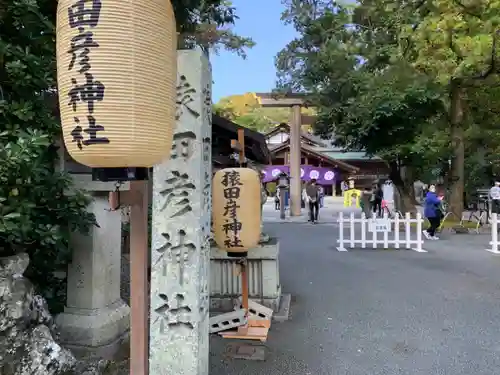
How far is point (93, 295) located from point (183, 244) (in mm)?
1571

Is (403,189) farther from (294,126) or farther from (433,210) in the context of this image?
(433,210)

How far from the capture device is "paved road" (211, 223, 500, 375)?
4.45 meters

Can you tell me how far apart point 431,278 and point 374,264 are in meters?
1.53

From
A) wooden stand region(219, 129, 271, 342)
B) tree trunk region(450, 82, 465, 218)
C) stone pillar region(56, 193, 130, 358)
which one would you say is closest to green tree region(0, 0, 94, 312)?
stone pillar region(56, 193, 130, 358)

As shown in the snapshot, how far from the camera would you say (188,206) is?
11.0 ft

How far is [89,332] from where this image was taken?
4.25 m

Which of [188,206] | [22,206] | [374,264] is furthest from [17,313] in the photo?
[374,264]

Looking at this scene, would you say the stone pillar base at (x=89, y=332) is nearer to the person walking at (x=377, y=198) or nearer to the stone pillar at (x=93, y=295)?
the stone pillar at (x=93, y=295)

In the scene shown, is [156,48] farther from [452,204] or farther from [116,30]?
[452,204]

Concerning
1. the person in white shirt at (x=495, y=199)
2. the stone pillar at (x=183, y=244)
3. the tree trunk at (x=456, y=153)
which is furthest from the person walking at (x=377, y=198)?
the stone pillar at (x=183, y=244)

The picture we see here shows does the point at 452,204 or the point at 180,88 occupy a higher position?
the point at 180,88

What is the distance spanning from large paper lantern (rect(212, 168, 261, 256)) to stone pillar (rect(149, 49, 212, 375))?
1532mm

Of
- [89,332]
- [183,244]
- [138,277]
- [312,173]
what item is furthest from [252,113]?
[138,277]

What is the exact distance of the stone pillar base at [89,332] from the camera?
4.25 m
